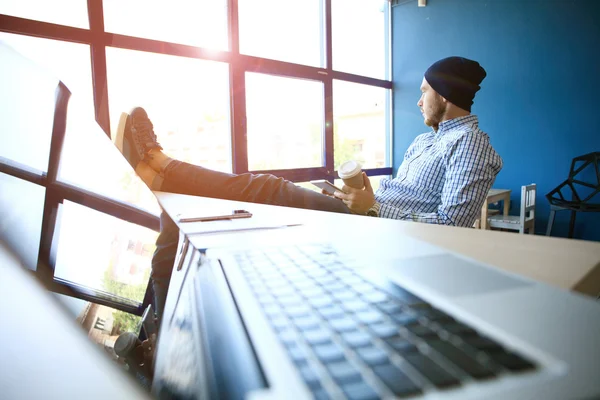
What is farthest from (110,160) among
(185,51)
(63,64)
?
(185,51)

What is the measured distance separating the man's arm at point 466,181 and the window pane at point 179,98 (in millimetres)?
1368

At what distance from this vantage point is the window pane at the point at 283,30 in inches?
111

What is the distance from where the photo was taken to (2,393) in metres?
0.19

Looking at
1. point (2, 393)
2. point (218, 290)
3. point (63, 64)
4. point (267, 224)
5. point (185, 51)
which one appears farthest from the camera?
point (185, 51)

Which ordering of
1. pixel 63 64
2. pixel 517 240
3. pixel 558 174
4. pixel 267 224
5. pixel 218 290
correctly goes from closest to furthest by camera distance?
pixel 218 290 → pixel 517 240 → pixel 267 224 → pixel 63 64 → pixel 558 174

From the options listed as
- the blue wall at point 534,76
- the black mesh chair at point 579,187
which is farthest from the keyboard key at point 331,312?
the blue wall at point 534,76

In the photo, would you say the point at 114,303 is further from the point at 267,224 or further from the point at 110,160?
the point at 110,160

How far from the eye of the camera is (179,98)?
249cm

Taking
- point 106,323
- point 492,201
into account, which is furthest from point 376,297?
point 492,201

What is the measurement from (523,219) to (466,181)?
1888 mm

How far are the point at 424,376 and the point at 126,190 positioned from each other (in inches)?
25.5

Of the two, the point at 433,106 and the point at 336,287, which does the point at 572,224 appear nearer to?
the point at 433,106

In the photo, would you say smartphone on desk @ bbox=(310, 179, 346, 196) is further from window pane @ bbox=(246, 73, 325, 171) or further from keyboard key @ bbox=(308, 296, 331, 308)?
window pane @ bbox=(246, 73, 325, 171)

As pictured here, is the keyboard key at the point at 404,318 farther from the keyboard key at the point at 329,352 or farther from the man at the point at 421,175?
the man at the point at 421,175
